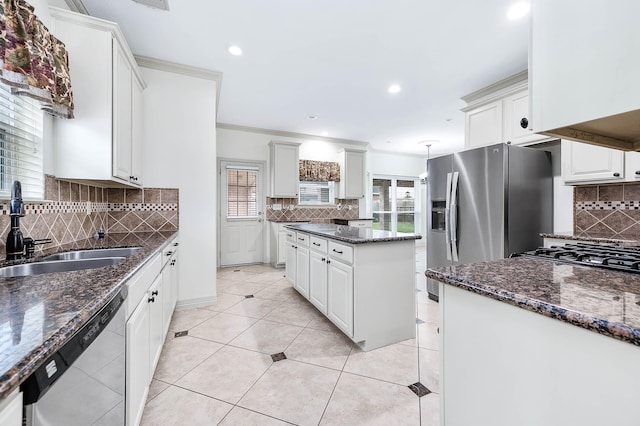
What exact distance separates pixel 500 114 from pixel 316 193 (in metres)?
3.54

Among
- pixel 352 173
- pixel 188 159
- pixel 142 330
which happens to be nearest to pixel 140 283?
pixel 142 330

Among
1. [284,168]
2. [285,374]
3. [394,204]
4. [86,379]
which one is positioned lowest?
[285,374]

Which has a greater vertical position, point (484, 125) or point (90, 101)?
point (484, 125)

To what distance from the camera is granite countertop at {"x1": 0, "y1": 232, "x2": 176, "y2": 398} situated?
495 millimetres

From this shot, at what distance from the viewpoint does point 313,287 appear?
273 centimetres

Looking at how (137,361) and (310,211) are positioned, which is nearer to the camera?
(137,361)

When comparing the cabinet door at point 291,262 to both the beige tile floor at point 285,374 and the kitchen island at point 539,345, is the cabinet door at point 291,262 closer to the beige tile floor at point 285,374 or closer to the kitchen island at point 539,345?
the beige tile floor at point 285,374

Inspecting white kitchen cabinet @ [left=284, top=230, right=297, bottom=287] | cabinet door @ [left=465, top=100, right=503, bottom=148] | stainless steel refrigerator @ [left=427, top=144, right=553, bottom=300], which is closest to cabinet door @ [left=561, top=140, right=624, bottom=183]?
stainless steel refrigerator @ [left=427, top=144, right=553, bottom=300]

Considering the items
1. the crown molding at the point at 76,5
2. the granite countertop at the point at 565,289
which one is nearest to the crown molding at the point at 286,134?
the crown molding at the point at 76,5

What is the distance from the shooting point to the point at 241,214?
5.14 metres

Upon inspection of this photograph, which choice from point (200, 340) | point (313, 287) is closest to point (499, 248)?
point (313, 287)

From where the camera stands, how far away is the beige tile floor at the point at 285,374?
1477 millimetres

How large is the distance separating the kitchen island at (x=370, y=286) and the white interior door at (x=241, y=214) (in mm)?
2985

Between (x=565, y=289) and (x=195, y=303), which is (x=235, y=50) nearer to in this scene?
(x=195, y=303)
